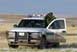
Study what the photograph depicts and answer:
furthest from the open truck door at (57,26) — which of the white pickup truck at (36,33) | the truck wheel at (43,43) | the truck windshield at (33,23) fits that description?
the truck wheel at (43,43)

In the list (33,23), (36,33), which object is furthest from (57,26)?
(36,33)

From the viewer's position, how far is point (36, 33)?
21.6 meters

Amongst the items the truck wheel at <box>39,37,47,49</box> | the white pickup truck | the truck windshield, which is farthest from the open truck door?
the truck wheel at <box>39,37,47,49</box>

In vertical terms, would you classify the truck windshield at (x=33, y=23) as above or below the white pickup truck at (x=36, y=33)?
above

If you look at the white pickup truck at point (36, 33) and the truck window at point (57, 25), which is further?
the truck window at point (57, 25)

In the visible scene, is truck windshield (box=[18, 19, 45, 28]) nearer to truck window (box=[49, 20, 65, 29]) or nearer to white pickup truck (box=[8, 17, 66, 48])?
white pickup truck (box=[8, 17, 66, 48])

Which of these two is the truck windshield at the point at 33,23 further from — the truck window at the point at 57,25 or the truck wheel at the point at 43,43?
the truck wheel at the point at 43,43

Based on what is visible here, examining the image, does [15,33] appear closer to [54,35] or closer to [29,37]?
[29,37]

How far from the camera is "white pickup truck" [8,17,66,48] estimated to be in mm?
21531

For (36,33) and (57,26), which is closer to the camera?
(36,33)

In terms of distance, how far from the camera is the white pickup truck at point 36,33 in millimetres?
21531

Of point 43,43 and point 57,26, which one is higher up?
point 57,26

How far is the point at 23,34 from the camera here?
71.1 ft

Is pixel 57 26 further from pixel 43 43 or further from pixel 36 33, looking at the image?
pixel 36 33
